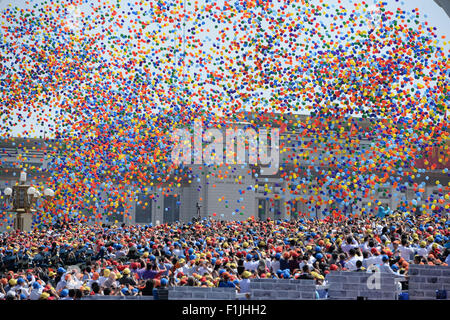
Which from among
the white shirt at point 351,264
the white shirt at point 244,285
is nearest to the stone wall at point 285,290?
the white shirt at point 244,285

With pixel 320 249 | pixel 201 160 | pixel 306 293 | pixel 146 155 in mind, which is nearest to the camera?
pixel 306 293

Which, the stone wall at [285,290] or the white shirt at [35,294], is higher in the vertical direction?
the stone wall at [285,290]

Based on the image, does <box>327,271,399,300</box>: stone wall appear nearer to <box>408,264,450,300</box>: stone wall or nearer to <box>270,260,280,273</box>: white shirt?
<box>408,264,450,300</box>: stone wall

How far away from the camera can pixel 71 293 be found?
10.8 metres

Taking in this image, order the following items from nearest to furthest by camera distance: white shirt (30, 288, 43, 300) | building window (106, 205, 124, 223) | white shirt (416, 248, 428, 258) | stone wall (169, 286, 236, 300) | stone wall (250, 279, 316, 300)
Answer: stone wall (169, 286, 236, 300), stone wall (250, 279, 316, 300), white shirt (30, 288, 43, 300), white shirt (416, 248, 428, 258), building window (106, 205, 124, 223)

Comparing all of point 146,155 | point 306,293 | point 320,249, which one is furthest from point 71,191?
point 306,293

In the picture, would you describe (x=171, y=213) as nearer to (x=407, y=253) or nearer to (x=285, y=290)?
(x=407, y=253)

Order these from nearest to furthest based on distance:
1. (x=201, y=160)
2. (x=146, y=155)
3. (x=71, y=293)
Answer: (x=71, y=293), (x=146, y=155), (x=201, y=160)

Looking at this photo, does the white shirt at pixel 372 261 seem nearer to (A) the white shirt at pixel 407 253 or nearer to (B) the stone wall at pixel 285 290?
(A) the white shirt at pixel 407 253

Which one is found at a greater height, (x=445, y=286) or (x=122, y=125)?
(x=122, y=125)

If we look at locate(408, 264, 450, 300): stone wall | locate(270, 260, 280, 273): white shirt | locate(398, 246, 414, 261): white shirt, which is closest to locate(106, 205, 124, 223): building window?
locate(270, 260, 280, 273): white shirt

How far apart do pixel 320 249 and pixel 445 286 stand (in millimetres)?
5291
